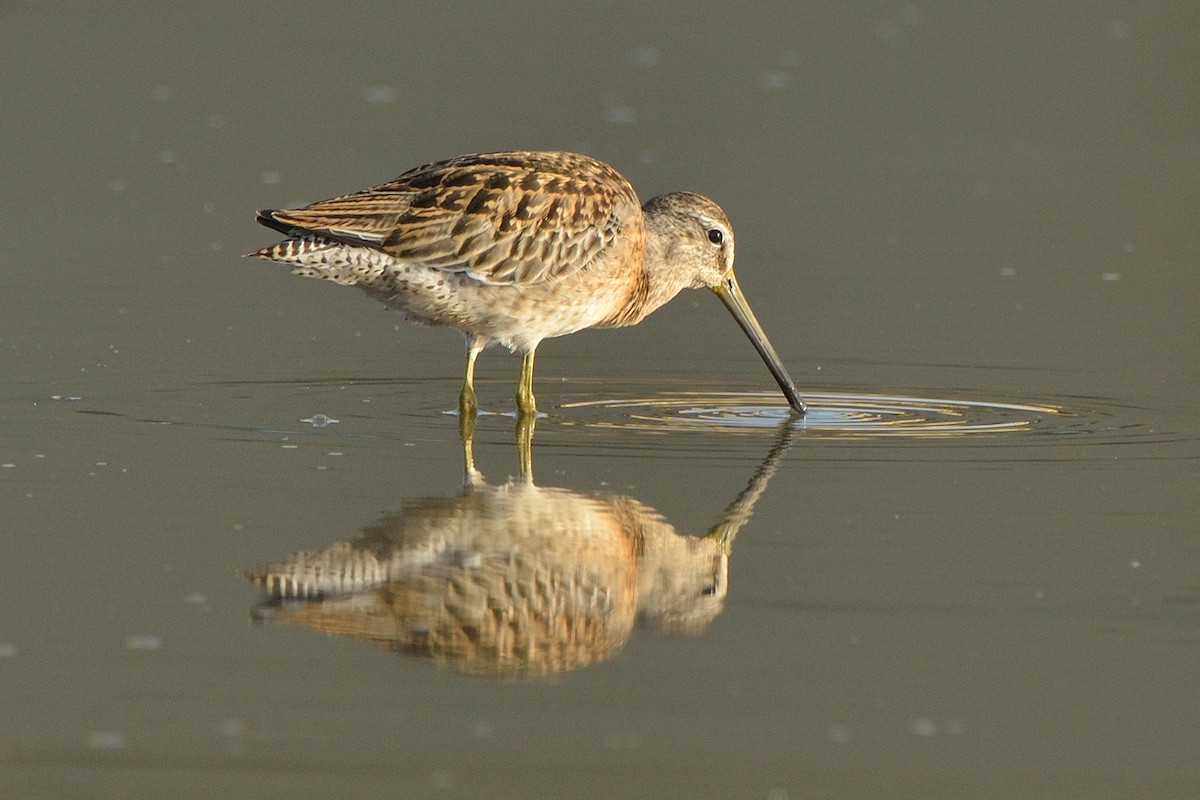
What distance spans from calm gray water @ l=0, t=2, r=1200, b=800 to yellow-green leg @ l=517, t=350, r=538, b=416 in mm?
197

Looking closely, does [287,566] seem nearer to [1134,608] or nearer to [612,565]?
[612,565]

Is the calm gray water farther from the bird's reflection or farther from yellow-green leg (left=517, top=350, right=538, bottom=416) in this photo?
yellow-green leg (left=517, top=350, right=538, bottom=416)

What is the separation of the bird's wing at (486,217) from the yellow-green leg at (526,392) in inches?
13.7

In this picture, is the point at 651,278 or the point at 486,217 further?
the point at 651,278

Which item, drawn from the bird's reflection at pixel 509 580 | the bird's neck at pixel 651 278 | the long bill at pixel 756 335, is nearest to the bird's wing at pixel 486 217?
the bird's neck at pixel 651 278

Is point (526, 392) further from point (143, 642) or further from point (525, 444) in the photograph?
point (143, 642)

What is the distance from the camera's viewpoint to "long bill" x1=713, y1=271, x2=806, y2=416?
8609 mm

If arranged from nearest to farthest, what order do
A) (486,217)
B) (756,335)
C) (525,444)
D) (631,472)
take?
(631,472) → (525,444) → (486,217) → (756,335)

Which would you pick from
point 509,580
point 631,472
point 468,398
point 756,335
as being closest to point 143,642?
point 509,580

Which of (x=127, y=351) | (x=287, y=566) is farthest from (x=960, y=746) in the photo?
(x=127, y=351)

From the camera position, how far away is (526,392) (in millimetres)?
8336

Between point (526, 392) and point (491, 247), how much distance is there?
0.60 metres

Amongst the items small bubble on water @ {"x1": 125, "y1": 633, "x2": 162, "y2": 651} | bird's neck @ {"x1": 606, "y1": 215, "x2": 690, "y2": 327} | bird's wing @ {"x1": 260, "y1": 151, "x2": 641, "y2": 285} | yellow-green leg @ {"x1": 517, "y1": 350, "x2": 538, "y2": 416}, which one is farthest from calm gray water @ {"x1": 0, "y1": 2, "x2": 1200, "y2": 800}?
bird's wing @ {"x1": 260, "y1": 151, "x2": 641, "y2": 285}

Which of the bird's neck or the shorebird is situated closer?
the shorebird
